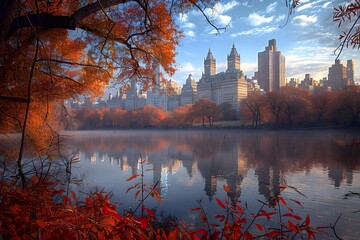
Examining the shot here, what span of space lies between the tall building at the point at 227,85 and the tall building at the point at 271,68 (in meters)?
16.9

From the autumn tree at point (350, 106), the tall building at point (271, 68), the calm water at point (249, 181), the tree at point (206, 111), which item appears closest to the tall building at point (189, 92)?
the tall building at point (271, 68)

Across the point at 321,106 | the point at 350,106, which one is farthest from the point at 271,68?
the point at 350,106

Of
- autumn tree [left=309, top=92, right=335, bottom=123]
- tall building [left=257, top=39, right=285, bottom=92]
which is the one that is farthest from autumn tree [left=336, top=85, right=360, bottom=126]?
tall building [left=257, top=39, right=285, bottom=92]

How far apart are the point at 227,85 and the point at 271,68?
133 feet

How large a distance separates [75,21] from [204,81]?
113972 millimetres

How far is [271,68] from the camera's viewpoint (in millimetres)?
129750

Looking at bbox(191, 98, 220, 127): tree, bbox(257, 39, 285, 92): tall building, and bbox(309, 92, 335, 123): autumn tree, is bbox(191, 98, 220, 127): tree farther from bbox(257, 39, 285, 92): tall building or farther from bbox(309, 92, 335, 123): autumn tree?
bbox(257, 39, 285, 92): tall building

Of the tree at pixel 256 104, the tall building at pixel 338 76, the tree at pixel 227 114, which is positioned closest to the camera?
the tree at pixel 256 104

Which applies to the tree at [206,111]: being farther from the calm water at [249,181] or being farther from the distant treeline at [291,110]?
the calm water at [249,181]

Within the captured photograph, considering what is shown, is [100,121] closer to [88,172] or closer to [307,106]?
[307,106]

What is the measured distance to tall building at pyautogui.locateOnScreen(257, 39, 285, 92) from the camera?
12850cm

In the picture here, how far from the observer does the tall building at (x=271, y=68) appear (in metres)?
128

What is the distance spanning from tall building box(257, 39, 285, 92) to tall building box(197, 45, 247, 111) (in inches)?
667

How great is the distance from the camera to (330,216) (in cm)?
575
